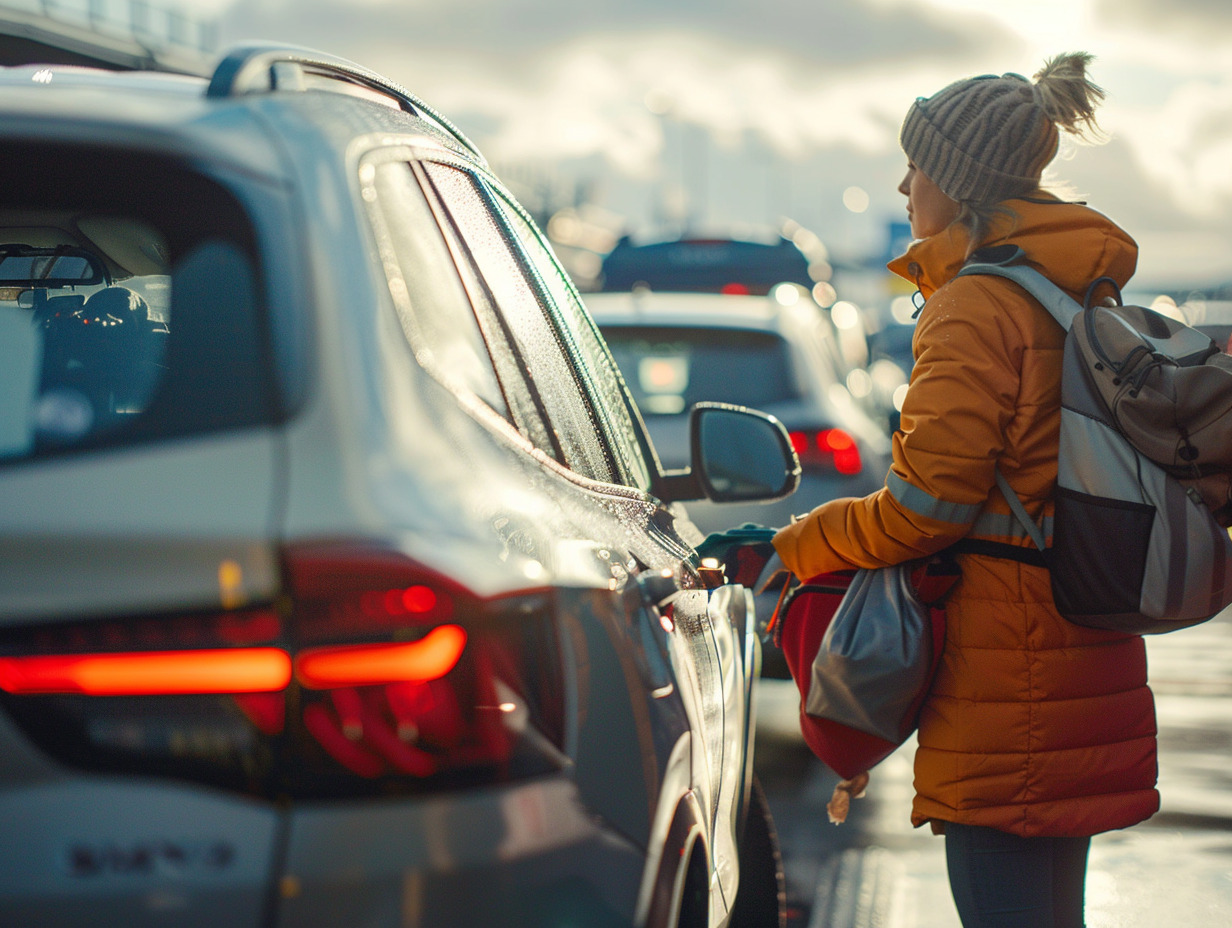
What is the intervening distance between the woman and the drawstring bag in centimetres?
4

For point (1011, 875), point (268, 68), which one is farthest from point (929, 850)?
point (268, 68)

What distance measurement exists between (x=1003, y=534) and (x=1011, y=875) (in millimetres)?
591

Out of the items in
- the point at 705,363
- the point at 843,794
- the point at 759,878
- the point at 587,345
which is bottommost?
the point at 759,878

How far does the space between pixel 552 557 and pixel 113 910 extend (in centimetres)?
56

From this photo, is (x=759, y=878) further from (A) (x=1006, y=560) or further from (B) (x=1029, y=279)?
(B) (x=1029, y=279)

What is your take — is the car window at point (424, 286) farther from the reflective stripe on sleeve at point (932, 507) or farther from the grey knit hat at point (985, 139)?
the grey knit hat at point (985, 139)

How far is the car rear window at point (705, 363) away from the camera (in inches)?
259

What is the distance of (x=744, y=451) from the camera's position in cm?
321

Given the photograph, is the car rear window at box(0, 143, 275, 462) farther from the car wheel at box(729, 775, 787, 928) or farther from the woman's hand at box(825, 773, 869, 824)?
the car wheel at box(729, 775, 787, 928)

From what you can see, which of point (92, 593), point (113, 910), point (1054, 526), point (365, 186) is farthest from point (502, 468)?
point (1054, 526)

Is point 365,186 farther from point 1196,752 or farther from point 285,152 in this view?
point 1196,752

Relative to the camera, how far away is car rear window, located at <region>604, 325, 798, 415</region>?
6590mm

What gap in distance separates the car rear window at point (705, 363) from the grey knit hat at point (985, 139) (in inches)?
157

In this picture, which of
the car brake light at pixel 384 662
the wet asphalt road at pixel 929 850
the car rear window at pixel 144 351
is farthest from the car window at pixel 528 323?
the wet asphalt road at pixel 929 850
